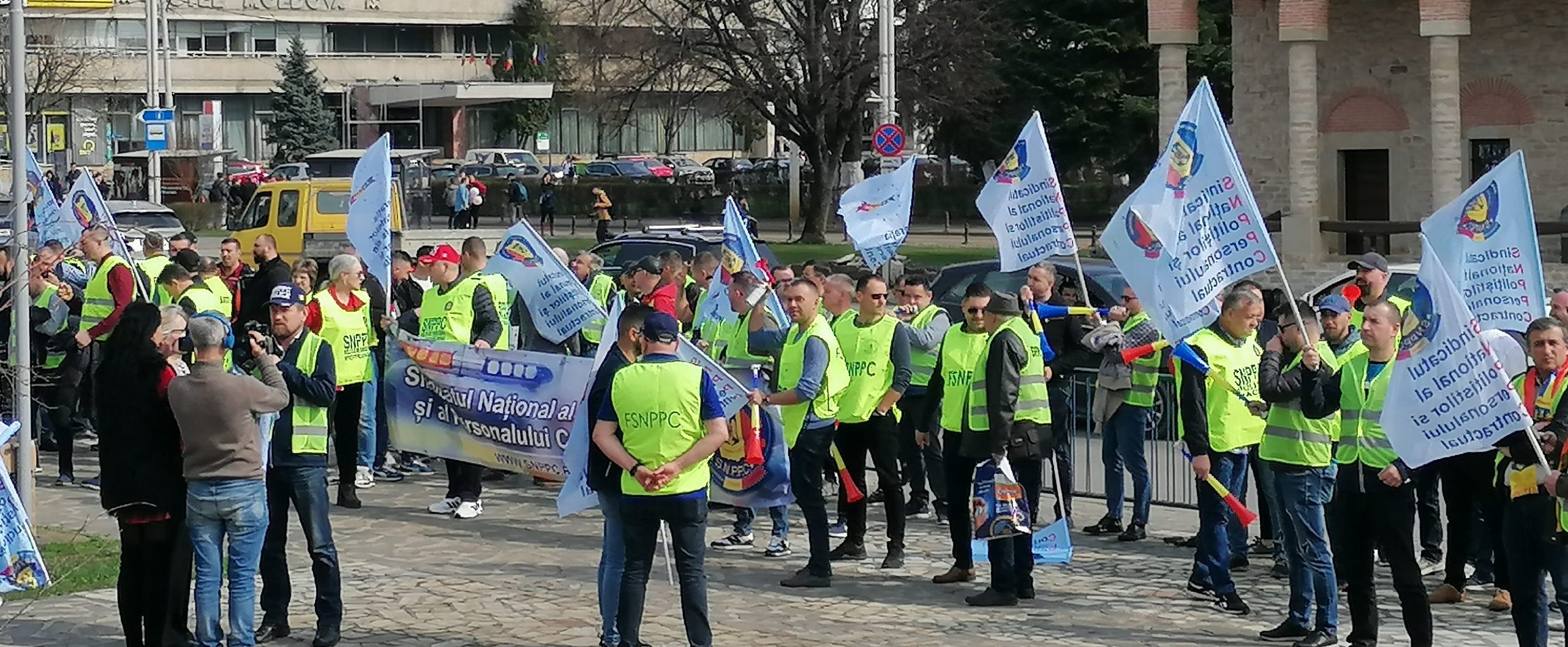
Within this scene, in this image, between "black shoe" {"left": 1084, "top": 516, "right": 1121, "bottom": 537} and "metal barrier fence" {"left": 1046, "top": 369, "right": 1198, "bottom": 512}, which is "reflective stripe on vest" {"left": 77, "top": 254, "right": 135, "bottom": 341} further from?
"black shoe" {"left": 1084, "top": 516, "right": 1121, "bottom": 537}

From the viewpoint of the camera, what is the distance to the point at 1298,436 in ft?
32.5

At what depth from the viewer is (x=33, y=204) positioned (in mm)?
17172

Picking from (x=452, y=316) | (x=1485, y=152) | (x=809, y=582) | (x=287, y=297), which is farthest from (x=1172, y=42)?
(x=287, y=297)

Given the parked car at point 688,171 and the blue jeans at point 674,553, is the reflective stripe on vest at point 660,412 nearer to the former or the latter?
the blue jeans at point 674,553

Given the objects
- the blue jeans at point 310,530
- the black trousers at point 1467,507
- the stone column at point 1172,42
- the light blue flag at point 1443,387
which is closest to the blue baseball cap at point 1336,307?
the black trousers at point 1467,507

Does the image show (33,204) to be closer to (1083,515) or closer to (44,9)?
(44,9)

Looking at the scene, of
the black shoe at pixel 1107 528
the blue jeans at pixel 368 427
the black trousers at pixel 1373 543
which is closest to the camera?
the black trousers at pixel 1373 543

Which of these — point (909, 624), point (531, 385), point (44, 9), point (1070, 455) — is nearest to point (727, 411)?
point (909, 624)

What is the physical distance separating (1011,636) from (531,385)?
14.0ft

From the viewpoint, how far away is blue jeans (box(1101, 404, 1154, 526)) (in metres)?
13.1

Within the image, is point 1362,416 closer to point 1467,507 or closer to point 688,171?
point 1467,507

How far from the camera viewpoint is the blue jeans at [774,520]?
12602 millimetres

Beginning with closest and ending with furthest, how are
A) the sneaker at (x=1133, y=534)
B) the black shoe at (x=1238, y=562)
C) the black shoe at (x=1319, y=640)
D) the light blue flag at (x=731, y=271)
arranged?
the black shoe at (x=1319, y=640), the black shoe at (x=1238, y=562), the sneaker at (x=1133, y=534), the light blue flag at (x=731, y=271)

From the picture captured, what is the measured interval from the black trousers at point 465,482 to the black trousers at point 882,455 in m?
3.09
